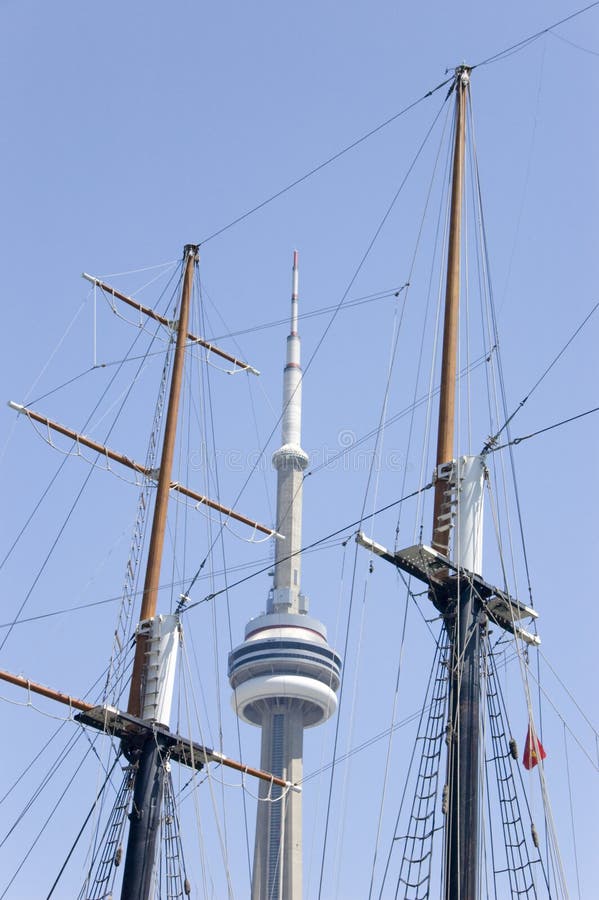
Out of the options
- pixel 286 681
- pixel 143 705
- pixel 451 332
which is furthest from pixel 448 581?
pixel 286 681

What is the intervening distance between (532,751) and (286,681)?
13737cm

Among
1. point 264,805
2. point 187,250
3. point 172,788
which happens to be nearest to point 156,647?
point 172,788

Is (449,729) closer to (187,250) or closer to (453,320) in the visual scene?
(453,320)

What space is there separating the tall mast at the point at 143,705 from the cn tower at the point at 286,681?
111 meters

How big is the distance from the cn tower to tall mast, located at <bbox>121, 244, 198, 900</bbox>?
111m

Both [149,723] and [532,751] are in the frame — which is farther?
[149,723]

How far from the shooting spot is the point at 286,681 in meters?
168

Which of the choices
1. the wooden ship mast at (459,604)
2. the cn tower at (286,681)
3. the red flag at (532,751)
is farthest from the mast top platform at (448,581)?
the cn tower at (286,681)

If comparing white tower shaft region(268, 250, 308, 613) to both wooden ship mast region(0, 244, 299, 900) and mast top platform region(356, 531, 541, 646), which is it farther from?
mast top platform region(356, 531, 541, 646)

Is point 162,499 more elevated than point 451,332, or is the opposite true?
point 162,499

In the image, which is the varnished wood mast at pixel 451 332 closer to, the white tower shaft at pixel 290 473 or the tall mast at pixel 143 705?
the tall mast at pixel 143 705

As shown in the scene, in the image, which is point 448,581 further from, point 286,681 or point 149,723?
point 286,681

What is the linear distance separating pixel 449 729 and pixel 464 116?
64.5ft

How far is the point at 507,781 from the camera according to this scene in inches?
1241
